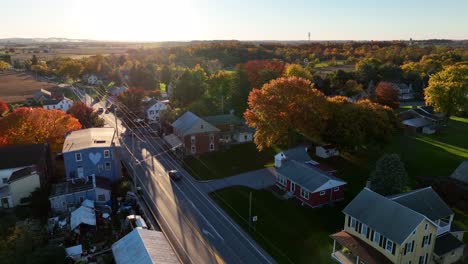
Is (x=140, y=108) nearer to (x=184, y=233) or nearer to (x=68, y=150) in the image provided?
(x=68, y=150)

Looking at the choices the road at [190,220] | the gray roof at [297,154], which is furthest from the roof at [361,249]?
the gray roof at [297,154]

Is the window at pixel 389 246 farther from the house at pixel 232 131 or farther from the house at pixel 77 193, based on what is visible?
the house at pixel 232 131

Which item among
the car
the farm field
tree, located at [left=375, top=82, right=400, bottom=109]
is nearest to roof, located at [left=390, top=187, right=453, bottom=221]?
→ the car

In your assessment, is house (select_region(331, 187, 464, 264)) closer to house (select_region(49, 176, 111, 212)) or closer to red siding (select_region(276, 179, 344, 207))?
red siding (select_region(276, 179, 344, 207))

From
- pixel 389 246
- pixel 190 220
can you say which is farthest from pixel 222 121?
pixel 389 246

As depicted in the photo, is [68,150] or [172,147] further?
[172,147]

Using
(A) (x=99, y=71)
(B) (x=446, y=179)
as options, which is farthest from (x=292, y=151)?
(A) (x=99, y=71)
